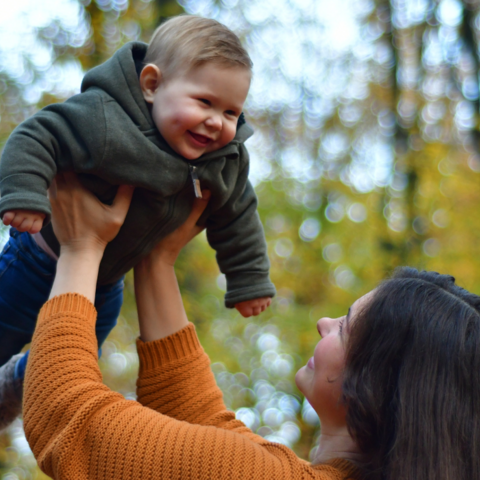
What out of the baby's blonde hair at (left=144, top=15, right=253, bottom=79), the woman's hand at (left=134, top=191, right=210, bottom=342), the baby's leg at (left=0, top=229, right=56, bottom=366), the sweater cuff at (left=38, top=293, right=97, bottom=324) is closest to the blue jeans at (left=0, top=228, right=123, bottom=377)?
the baby's leg at (left=0, top=229, right=56, bottom=366)

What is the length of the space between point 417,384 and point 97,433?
2.63 feet

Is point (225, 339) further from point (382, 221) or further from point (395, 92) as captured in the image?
point (395, 92)

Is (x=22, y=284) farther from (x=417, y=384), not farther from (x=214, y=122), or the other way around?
(x=417, y=384)

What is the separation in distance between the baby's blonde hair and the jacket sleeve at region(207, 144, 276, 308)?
0.42 m

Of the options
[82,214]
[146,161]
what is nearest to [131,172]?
[146,161]

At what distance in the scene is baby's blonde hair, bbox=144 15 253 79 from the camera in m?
1.65

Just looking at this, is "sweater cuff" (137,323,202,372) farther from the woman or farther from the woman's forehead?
the woman's forehead

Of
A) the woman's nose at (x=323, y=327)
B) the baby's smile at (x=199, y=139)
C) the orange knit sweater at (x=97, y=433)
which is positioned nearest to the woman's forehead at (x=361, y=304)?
the woman's nose at (x=323, y=327)

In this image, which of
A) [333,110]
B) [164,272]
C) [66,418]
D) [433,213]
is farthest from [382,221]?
[66,418]

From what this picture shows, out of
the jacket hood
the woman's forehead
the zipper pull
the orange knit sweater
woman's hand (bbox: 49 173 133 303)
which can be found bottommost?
the orange knit sweater

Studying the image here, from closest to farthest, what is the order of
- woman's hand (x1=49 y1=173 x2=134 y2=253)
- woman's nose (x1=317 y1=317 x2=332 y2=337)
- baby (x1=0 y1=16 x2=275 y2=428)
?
baby (x1=0 y1=16 x2=275 y2=428) → woman's hand (x1=49 y1=173 x2=134 y2=253) → woman's nose (x1=317 y1=317 x2=332 y2=337)

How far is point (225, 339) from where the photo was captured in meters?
8.70

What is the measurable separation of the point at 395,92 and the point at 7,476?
7.29 m

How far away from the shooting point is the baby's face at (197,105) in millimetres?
1637
